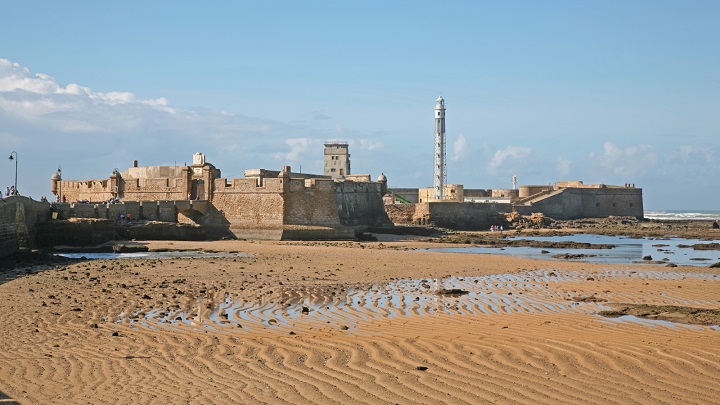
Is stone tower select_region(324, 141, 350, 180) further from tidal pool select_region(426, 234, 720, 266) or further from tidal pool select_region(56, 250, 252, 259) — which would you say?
tidal pool select_region(56, 250, 252, 259)

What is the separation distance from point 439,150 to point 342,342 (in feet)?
216

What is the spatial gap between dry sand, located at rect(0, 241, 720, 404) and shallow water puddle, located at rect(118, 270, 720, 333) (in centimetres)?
4

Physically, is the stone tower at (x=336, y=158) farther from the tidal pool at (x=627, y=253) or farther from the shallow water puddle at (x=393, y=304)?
the shallow water puddle at (x=393, y=304)

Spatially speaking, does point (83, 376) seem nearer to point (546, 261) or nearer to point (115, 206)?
point (546, 261)

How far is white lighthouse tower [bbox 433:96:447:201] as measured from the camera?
241 ft

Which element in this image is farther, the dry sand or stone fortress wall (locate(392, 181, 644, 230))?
stone fortress wall (locate(392, 181, 644, 230))

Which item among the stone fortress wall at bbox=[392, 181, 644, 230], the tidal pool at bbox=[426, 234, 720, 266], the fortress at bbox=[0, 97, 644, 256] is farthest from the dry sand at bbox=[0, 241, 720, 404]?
the stone fortress wall at bbox=[392, 181, 644, 230]

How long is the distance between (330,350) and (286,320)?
268 cm

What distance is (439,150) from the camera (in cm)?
7469

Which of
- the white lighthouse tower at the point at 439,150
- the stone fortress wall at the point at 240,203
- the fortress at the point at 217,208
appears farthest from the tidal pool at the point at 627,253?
the white lighthouse tower at the point at 439,150

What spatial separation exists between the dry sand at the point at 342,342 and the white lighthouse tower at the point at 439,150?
180ft

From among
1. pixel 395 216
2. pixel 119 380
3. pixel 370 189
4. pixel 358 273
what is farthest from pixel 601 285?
pixel 395 216

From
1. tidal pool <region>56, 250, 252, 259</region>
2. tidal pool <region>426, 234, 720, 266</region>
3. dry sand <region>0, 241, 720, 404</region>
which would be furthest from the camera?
tidal pool <region>426, 234, 720, 266</region>

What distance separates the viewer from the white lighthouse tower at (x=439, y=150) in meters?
73.3
